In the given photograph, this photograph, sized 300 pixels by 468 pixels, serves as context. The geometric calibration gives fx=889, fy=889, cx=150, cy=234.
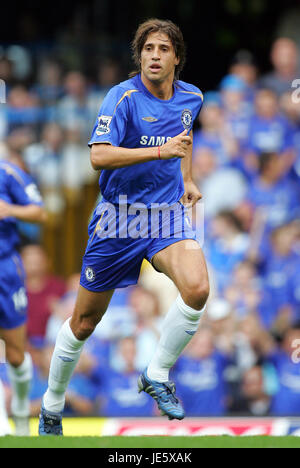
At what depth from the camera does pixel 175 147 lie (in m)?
5.30

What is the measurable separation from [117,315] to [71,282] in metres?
0.78

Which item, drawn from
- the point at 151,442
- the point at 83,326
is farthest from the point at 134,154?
the point at 151,442

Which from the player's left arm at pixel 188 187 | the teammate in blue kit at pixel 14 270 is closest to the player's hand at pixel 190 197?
the player's left arm at pixel 188 187

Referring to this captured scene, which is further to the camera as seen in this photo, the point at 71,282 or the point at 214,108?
the point at 214,108

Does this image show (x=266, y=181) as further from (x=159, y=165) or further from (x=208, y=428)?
(x=159, y=165)

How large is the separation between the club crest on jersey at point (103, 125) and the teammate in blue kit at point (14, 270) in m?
1.63

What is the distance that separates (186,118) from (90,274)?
1.19 m

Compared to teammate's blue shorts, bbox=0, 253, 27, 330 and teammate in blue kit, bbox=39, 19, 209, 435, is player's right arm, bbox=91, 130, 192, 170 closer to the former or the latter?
teammate in blue kit, bbox=39, 19, 209, 435

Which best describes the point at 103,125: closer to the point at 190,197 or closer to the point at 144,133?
the point at 144,133

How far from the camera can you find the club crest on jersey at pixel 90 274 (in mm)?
5770

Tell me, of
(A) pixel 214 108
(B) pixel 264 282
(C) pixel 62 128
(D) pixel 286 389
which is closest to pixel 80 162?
(C) pixel 62 128

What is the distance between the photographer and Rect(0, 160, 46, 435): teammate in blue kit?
702cm

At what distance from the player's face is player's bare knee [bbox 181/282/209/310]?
1.35m
